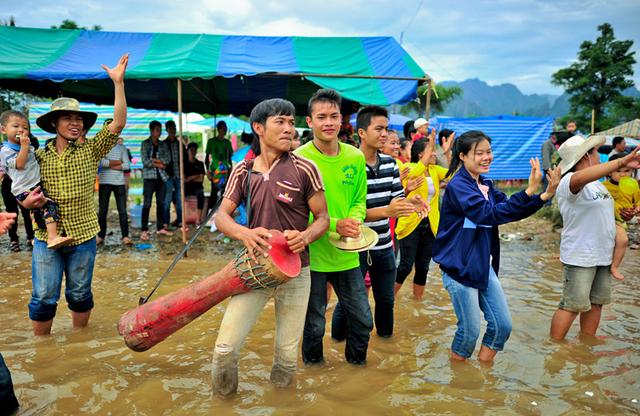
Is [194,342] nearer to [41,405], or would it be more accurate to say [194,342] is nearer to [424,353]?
[41,405]

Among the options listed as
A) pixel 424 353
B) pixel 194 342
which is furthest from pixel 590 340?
pixel 194 342

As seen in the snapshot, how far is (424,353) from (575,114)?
36.0 metres

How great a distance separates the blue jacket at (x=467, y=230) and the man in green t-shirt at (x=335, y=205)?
63 centimetres

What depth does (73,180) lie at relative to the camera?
3.86m

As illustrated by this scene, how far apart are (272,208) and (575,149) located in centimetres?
246

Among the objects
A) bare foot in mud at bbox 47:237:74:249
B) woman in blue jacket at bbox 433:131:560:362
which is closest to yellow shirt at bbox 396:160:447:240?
woman in blue jacket at bbox 433:131:560:362

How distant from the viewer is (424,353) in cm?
401

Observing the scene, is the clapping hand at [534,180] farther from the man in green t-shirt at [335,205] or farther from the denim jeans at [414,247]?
the denim jeans at [414,247]

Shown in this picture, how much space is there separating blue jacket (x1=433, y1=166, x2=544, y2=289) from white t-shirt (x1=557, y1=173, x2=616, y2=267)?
834 millimetres

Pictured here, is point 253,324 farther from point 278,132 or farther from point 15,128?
point 15,128

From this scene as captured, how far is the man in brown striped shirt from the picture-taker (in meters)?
2.88

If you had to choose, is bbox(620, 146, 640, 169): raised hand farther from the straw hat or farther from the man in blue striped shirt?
the straw hat

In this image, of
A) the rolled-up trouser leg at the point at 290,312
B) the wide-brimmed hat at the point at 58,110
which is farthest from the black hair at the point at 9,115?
the rolled-up trouser leg at the point at 290,312

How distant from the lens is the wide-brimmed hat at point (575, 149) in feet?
12.0
